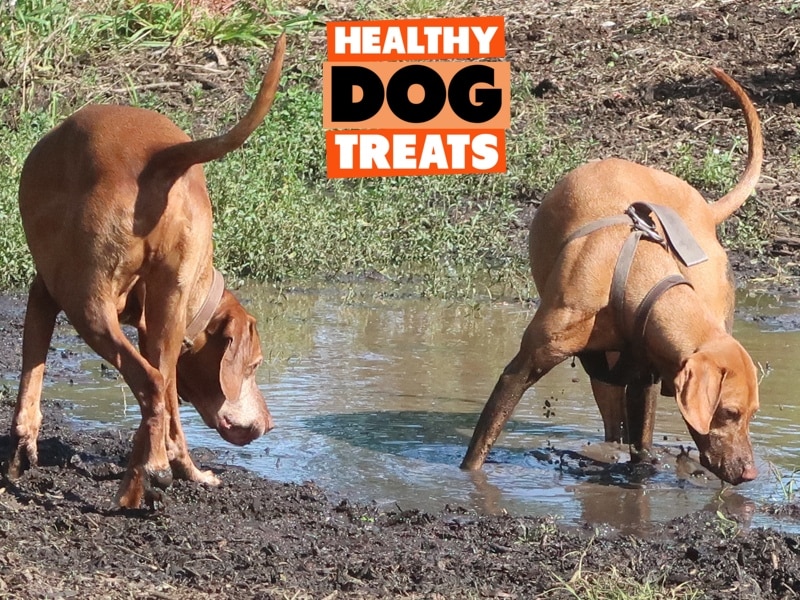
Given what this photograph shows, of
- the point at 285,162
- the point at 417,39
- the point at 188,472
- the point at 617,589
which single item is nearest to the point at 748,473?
the point at 617,589

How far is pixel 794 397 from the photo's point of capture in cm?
744

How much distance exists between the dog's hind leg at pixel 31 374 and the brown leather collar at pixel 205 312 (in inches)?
19.9

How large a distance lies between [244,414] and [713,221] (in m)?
2.36

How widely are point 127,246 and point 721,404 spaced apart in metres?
2.31

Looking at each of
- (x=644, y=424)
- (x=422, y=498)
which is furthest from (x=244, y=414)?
(x=644, y=424)

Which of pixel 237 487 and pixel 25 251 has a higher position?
pixel 25 251

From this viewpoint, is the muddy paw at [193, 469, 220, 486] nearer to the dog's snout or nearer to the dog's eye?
the dog's eye

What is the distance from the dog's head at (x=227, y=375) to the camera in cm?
562

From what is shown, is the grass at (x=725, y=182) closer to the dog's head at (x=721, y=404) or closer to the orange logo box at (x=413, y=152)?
the orange logo box at (x=413, y=152)

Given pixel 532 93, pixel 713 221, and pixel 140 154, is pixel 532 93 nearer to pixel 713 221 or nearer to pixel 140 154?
pixel 713 221

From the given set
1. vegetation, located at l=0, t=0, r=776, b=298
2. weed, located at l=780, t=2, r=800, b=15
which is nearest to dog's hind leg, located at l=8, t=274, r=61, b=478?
vegetation, located at l=0, t=0, r=776, b=298

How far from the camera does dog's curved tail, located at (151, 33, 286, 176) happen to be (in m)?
4.65

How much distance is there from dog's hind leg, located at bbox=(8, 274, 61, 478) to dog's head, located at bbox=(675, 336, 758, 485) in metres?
2.36

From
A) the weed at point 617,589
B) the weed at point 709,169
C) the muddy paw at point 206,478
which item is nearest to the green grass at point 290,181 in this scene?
the weed at point 709,169
